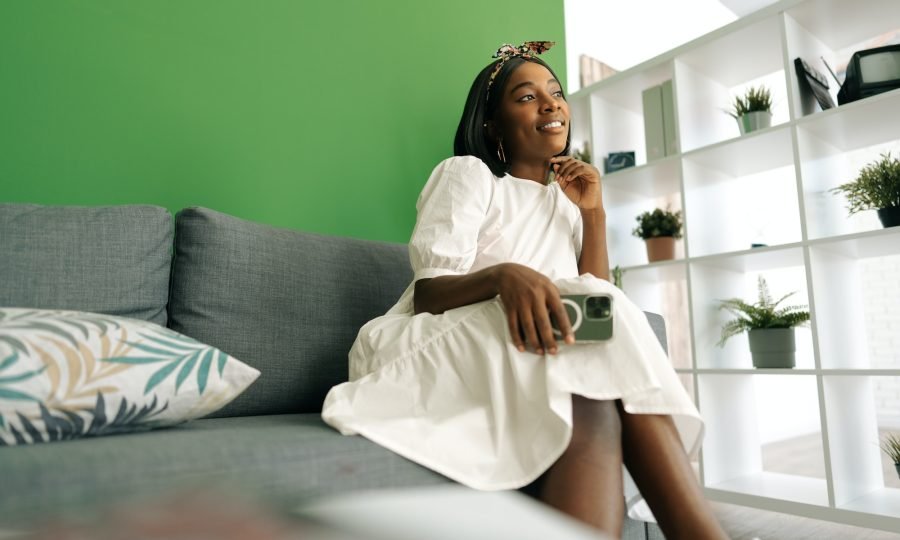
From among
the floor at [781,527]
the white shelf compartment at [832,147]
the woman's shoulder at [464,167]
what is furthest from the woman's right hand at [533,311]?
the white shelf compartment at [832,147]

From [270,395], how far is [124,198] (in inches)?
25.6

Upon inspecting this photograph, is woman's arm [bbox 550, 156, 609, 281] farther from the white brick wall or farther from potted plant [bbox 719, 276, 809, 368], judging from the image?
the white brick wall

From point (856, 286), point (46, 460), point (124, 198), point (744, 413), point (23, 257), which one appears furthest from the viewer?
point (744, 413)

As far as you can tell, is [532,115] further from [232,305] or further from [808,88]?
[808,88]

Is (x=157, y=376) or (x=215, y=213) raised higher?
(x=215, y=213)

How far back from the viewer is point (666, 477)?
836 millimetres

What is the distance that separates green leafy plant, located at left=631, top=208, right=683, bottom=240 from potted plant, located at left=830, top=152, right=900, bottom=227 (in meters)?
0.61

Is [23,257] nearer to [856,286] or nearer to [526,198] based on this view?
[526,198]

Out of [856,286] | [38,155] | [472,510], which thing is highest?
[38,155]

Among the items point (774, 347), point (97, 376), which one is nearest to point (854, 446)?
point (774, 347)

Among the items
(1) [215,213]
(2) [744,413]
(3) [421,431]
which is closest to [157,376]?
(3) [421,431]

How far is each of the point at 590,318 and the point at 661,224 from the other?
1.82 metres

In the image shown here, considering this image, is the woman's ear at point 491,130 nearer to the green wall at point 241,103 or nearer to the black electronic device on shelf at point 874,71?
the green wall at point 241,103

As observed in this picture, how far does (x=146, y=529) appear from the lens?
0.15 meters
